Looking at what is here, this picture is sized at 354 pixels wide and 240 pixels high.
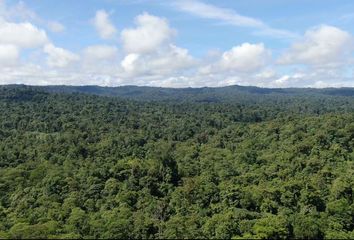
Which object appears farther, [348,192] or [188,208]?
[348,192]

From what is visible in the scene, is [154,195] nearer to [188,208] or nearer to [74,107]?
[188,208]

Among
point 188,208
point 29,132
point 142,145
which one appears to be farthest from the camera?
point 29,132

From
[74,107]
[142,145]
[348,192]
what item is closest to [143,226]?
[348,192]

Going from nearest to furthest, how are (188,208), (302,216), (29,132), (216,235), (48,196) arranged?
1. (216,235)
2. (302,216)
3. (188,208)
4. (48,196)
5. (29,132)

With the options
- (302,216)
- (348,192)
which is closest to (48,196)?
(302,216)

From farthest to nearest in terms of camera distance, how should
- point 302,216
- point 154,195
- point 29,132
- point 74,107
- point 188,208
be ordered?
1. point 74,107
2. point 29,132
3. point 154,195
4. point 188,208
5. point 302,216

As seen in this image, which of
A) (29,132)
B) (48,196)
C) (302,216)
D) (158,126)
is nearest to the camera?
(302,216)

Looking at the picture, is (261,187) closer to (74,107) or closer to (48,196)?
(48,196)
